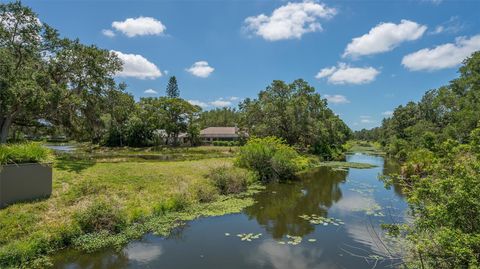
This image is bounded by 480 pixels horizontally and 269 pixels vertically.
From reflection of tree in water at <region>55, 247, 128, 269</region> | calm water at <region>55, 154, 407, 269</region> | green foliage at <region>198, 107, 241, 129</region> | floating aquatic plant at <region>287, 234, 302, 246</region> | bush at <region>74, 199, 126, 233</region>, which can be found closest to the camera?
reflection of tree in water at <region>55, 247, 128, 269</region>

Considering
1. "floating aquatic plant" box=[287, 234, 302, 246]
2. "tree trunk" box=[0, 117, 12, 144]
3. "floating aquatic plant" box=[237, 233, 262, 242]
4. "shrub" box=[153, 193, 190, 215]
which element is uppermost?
"tree trunk" box=[0, 117, 12, 144]

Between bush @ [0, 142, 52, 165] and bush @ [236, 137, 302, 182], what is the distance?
1493 centimetres

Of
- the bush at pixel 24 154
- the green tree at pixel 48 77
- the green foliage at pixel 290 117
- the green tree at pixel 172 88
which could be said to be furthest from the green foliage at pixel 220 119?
the bush at pixel 24 154

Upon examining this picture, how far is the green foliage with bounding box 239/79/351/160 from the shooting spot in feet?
151

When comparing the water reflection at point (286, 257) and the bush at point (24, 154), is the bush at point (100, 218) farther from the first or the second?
the water reflection at point (286, 257)

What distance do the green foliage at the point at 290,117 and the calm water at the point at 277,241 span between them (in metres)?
27.3

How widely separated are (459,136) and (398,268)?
2924cm

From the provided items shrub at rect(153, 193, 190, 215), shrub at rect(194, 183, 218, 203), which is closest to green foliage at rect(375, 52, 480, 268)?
shrub at rect(153, 193, 190, 215)

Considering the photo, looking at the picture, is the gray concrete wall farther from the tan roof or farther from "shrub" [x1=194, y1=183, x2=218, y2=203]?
the tan roof

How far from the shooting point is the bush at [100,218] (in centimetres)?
1108

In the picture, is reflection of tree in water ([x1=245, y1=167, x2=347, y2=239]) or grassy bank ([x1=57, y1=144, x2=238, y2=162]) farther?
grassy bank ([x1=57, y1=144, x2=238, y2=162])

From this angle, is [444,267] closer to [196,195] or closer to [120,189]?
[196,195]

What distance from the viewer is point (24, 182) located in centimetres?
1128

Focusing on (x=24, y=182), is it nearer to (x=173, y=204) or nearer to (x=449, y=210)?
(x=173, y=204)
